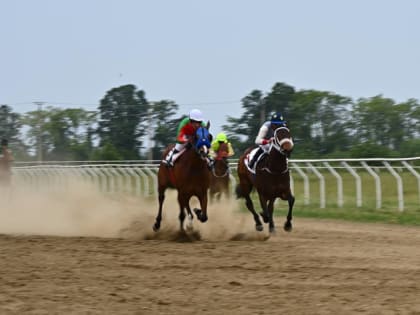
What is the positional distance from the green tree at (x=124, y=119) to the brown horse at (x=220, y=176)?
27394mm

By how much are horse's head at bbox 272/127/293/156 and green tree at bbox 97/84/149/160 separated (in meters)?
32.7

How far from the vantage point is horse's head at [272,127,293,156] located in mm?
13172

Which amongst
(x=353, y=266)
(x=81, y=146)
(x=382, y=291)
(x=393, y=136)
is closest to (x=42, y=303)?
(x=382, y=291)

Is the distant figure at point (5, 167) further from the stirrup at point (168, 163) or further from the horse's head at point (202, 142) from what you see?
the horse's head at point (202, 142)

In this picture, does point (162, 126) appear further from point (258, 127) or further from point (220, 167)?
point (220, 167)

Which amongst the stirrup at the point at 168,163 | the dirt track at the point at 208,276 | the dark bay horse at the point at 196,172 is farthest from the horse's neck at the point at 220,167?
the dirt track at the point at 208,276

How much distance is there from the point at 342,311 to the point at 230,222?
339 inches

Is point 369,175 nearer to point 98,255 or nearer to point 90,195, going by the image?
point 90,195

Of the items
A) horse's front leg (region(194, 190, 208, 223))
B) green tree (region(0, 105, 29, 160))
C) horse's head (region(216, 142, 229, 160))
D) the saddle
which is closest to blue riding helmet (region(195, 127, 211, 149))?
horse's front leg (region(194, 190, 208, 223))

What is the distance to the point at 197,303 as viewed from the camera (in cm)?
713

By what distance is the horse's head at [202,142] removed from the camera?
42.2ft

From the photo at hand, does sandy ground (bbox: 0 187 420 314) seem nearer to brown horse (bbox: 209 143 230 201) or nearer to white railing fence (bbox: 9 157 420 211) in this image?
brown horse (bbox: 209 143 230 201)

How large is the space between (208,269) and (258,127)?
1268 inches

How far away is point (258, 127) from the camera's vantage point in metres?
41.2
